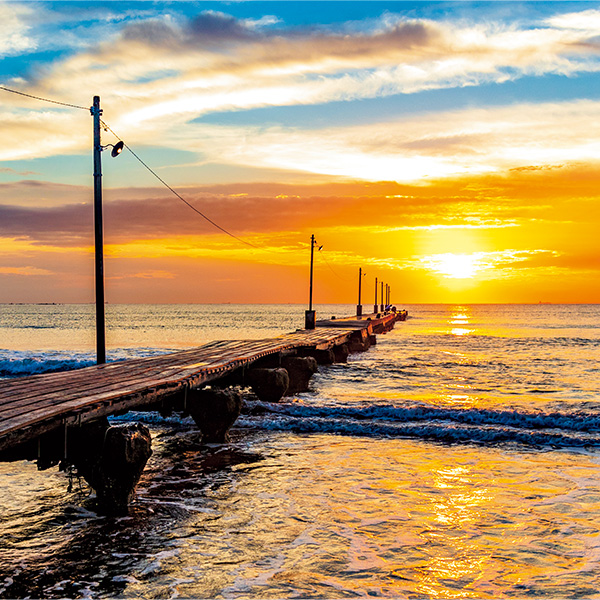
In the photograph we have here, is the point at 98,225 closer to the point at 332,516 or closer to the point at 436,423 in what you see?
the point at 332,516

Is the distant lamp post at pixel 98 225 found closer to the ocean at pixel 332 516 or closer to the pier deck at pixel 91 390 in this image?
the pier deck at pixel 91 390

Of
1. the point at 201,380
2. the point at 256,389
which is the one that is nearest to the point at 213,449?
the point at 201,380

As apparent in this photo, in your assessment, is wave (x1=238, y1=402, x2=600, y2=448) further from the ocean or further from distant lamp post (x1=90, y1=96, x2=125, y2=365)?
distant lamp post (x1=90, y1=96, x2=125, y2=365)

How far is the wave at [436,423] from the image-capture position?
47.4 feet

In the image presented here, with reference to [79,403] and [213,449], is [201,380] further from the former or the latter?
[79,403]

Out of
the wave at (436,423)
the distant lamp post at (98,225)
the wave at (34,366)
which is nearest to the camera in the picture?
the wave at (436,423)

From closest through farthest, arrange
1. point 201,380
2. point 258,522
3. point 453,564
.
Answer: point 453,564
point 258,522
point 201,380

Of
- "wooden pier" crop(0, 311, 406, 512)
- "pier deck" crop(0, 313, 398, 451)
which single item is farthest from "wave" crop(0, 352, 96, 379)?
"pier deck" crop(0, 313, 398, 451)

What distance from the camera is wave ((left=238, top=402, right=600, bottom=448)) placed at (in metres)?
14.4

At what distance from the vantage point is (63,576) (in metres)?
6.38

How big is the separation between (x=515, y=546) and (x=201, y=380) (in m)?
7.01

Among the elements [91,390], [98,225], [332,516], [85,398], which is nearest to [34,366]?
[98,225]

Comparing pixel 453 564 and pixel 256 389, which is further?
pixel 256 389

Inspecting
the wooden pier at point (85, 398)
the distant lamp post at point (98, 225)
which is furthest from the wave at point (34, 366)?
the wooden pier at point (85, 398)
